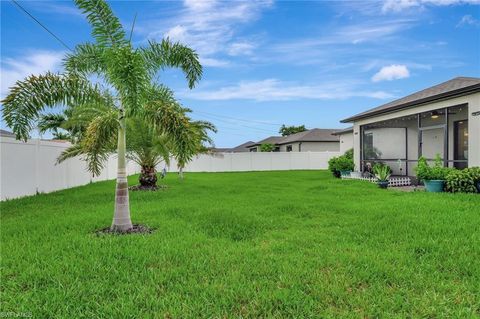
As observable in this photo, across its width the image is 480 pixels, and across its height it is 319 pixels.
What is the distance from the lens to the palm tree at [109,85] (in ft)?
18.2

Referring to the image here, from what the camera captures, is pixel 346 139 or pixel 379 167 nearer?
pixel 379 167

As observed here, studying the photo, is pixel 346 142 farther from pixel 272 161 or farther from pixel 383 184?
pixel 383 184

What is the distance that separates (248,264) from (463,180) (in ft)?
29.0

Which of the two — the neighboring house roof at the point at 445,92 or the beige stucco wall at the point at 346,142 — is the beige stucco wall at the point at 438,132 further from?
the beige stucco wall at the point at 346,142

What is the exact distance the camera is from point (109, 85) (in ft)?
21.1

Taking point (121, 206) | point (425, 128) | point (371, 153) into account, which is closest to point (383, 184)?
point (425, 128)

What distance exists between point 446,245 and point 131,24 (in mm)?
6512

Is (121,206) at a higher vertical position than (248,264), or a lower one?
higher

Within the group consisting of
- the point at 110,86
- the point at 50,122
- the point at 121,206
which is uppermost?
the point at 50,122

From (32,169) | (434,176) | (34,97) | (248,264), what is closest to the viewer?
(248,264)

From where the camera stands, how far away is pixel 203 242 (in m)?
5.30

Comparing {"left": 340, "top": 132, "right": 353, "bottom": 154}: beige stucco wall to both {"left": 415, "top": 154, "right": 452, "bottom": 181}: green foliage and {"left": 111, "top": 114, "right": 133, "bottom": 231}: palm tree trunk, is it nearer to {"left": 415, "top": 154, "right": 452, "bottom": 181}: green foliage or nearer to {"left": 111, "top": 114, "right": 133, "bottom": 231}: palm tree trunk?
{"left": 415, "top": 154, "right": 452, "bottom": 181}: green foliage

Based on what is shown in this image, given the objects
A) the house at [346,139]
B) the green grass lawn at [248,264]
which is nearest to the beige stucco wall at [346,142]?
the house at [346,139]

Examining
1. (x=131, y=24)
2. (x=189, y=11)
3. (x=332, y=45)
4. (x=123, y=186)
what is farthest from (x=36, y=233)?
(x=332, y=45)
